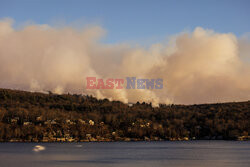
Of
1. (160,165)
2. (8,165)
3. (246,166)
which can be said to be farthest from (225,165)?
(8,165)

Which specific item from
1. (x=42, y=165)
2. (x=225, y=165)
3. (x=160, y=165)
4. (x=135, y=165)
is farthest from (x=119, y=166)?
(x=225, y=165)

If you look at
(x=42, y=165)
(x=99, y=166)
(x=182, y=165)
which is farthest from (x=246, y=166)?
(x=42, y=165)

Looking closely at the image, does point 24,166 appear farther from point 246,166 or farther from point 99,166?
point 246,166

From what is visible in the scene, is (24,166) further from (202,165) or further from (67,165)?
(202,165)

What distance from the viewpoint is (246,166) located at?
4488 inches

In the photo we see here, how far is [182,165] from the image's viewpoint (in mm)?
118750

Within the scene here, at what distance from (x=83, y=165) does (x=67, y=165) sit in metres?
4.60

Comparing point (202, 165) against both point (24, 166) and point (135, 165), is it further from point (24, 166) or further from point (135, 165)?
point (24, 166)

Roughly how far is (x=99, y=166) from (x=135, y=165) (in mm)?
10319

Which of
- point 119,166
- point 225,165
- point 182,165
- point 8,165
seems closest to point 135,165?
point 119,166

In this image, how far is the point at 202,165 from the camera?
117125 millimetres

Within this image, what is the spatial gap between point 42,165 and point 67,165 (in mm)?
7791

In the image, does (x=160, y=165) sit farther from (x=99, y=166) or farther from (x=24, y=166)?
(x=24, y=166)

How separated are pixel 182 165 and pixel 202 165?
5732mm
